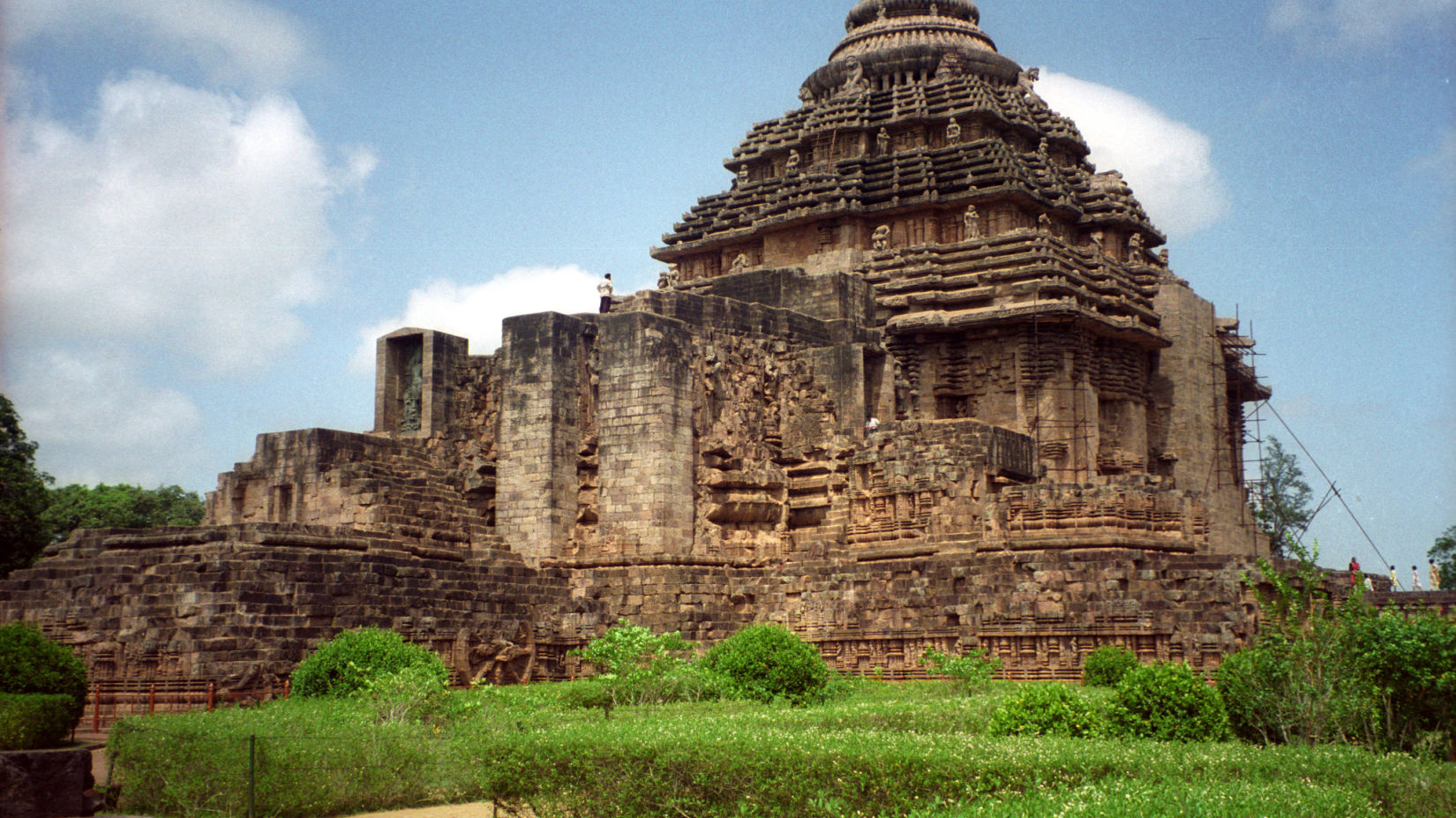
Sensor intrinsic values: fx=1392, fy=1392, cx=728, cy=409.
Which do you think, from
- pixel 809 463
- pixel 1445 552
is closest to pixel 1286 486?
pixel 1445 552

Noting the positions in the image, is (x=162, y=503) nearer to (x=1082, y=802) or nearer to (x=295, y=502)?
(x=295, y=502)

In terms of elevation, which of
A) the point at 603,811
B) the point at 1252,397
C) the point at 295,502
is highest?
the point at 1252,397

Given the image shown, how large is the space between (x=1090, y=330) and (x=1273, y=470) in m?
23.7

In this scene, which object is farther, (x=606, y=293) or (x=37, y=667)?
(x=606, y=293)

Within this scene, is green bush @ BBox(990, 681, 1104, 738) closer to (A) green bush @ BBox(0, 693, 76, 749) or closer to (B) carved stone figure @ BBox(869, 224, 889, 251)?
(A) green bush @ BBox(0, 693, 76, 749)

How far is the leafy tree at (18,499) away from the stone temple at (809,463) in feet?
27.3

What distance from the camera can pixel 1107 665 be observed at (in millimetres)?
19312

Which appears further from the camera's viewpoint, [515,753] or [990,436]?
[990,436]

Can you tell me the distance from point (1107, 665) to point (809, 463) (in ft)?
29.3

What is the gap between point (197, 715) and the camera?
44.7 feet

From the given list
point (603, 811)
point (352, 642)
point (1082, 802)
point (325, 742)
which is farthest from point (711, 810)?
point (352, 642)

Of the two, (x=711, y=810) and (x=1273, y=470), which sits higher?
(x=1273, y=470)

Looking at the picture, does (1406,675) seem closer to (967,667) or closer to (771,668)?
(967,667)

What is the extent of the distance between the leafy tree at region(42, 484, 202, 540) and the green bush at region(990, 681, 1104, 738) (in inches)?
1511
